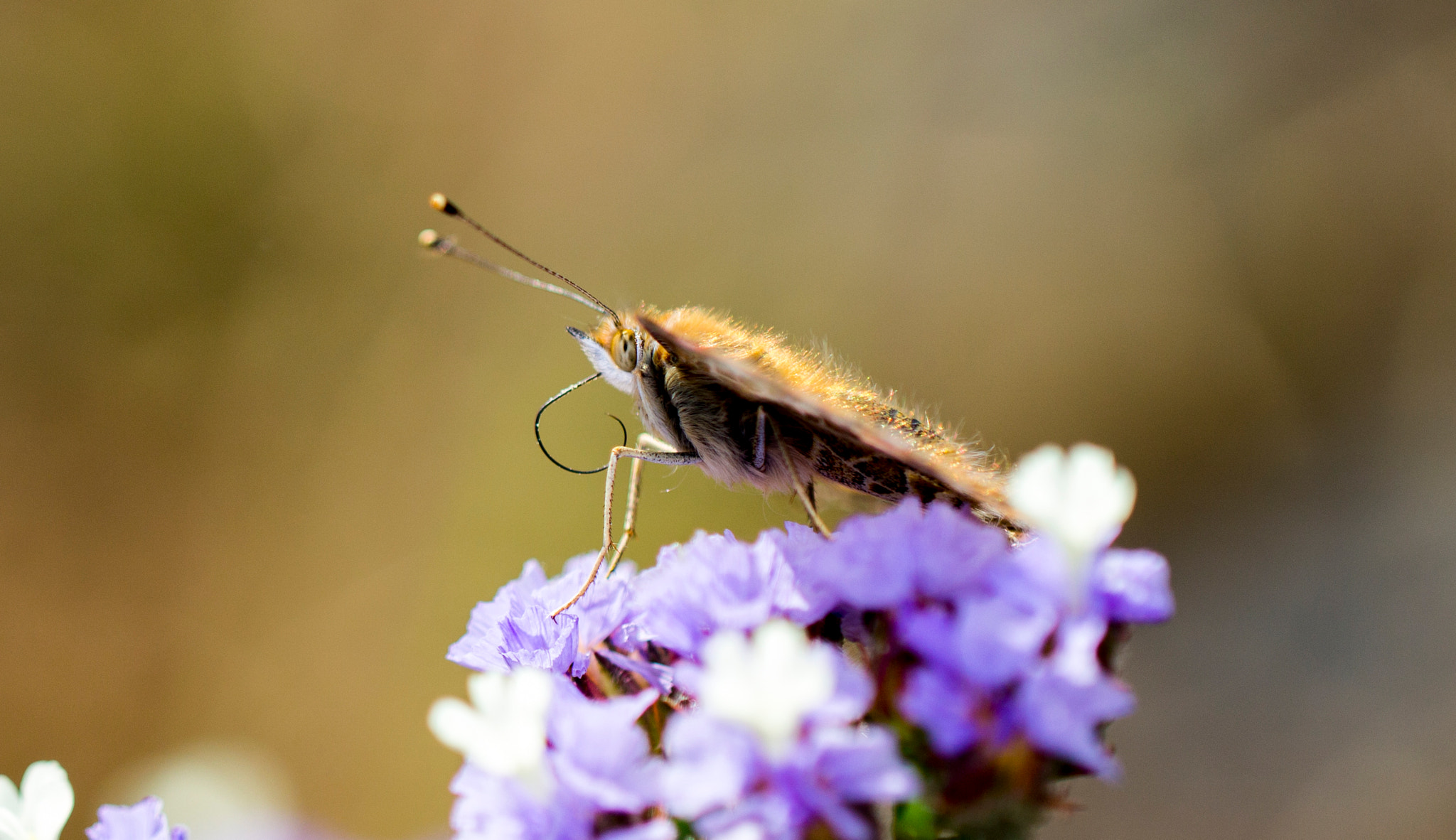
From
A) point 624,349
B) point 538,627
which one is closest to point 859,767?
point 538,627

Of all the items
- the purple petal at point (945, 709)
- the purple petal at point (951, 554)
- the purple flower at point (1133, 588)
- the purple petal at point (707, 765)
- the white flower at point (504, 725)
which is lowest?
the white flower at point (504, 725)

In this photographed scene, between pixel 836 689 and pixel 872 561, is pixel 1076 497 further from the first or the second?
pixel 836 689

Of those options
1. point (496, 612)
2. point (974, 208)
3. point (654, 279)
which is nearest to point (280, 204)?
point (654, 279)

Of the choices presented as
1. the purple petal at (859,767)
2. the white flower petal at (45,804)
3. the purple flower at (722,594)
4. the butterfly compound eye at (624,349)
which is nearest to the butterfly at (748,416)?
the butterfly compound eye at (624,349)

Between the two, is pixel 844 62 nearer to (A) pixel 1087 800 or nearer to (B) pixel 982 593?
(A) pixel 1087 800

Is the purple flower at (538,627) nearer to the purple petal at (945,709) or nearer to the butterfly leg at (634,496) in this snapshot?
the butterfly leg at (634,496)

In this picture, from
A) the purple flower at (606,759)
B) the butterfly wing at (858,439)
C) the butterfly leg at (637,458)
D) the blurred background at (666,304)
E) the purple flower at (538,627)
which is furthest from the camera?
the blurred background at (666,304)

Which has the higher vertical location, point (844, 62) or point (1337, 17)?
point (1337, 17)
